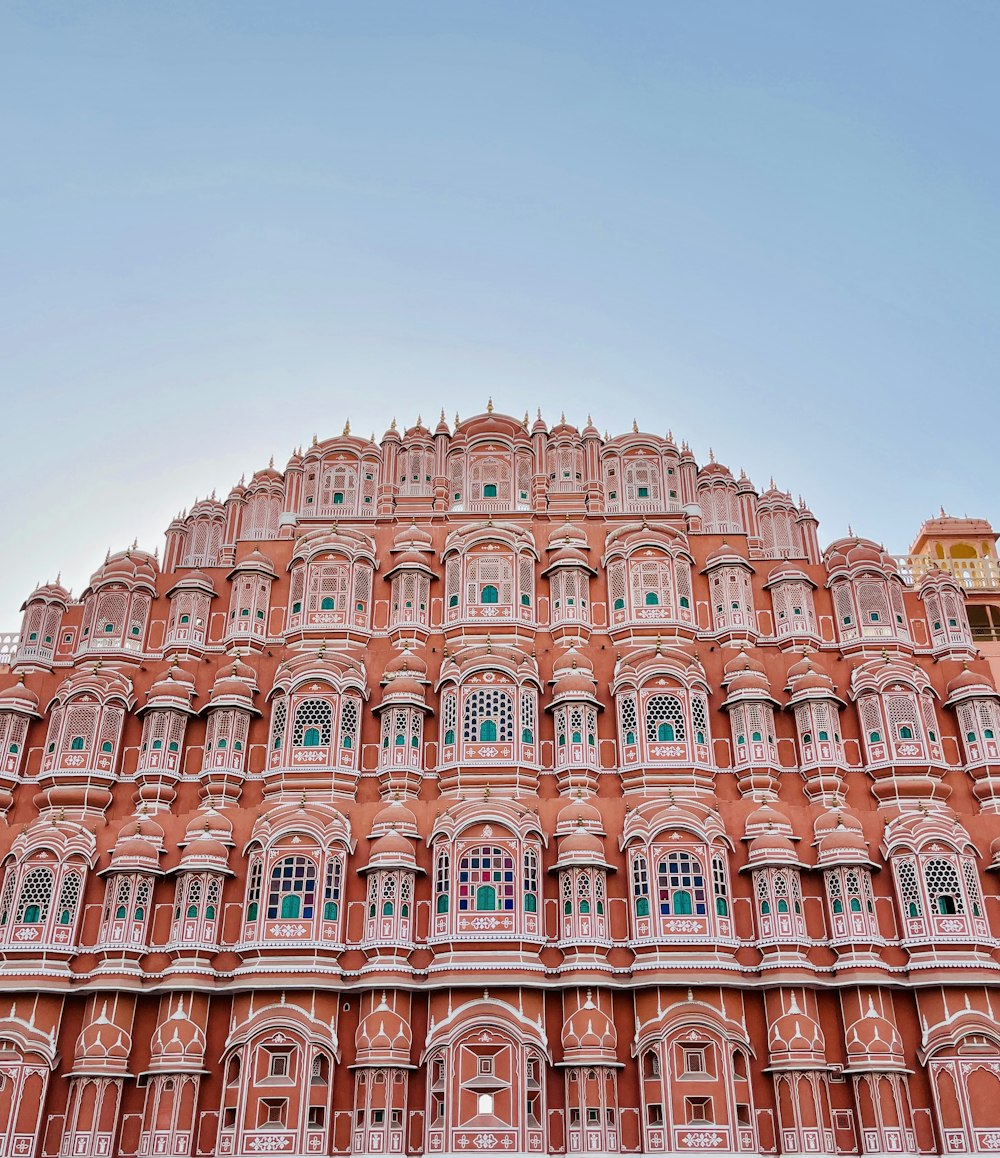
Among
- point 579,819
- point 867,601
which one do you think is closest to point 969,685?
point 867,601

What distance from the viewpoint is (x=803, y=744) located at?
36031mm

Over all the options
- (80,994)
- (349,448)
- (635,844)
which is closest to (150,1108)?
(80,994)

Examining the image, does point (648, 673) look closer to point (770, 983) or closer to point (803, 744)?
point (803, 744)

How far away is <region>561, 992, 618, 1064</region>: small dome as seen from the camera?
2970cm

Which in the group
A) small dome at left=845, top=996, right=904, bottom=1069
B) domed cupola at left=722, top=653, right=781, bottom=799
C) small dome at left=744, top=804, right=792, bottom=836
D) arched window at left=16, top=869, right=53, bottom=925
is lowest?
small dome at left=845, top=996, right=904, bottom=1069

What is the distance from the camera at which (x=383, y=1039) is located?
30.0 metres

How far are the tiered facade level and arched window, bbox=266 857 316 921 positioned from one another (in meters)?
0.09

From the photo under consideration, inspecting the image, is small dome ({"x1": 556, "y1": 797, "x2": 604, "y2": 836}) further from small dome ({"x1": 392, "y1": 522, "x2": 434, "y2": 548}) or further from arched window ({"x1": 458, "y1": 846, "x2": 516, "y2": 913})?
small dome ({"x1": 392, "y1": 522, "x2": 434, "y2": 548})

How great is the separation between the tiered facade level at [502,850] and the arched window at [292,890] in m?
0.09

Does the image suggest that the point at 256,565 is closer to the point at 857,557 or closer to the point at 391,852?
the point at 391,852

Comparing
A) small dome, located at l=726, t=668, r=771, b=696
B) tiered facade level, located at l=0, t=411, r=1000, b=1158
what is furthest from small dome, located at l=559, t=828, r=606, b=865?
small dome, located at l=726, t=668, r=771, b=696

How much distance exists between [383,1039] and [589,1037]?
18.2ft

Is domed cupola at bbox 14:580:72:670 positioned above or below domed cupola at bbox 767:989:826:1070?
above

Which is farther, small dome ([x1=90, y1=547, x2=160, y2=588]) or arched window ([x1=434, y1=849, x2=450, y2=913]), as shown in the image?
small dome ([x1=90, y1=547, x2=160, y2=588])
